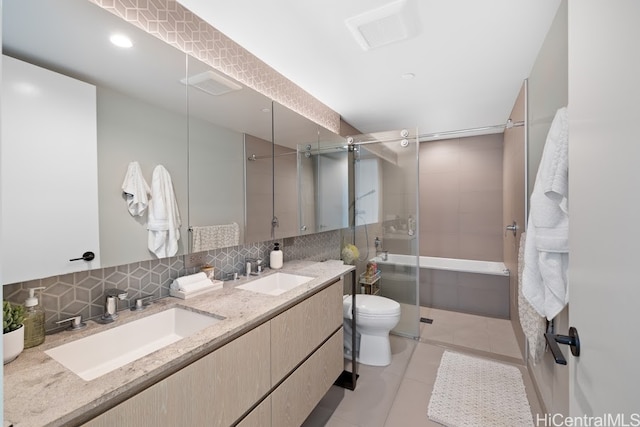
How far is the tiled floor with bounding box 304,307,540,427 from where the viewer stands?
1.86 metres

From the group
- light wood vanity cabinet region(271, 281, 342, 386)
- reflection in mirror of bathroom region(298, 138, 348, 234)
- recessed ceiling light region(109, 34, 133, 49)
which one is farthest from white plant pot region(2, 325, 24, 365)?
reflection in mirror of bathroom region(298, 138, 348, 234)

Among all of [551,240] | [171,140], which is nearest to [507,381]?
[551,240]

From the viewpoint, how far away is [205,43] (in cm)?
166

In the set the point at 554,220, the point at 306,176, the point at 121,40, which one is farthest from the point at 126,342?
the point at 554,220

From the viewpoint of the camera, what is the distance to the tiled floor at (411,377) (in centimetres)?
186

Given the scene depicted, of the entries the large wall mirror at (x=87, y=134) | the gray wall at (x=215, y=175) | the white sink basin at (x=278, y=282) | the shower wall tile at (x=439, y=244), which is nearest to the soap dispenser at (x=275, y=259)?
the white sink basin at (x=278, y=282)

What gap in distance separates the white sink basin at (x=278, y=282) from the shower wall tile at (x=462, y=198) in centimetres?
270

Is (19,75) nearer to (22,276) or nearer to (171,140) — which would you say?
(171,140)

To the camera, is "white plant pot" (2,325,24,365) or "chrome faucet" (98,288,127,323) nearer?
"white plant pot" (2,325,24,365)

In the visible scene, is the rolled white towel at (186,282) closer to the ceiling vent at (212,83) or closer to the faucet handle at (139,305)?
the faucet handle at (139,305)

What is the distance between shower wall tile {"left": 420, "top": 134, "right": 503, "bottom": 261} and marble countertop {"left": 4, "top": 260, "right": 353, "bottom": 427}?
329 centimetres

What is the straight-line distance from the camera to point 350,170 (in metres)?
3.12

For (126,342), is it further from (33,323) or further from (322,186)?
(322,186)

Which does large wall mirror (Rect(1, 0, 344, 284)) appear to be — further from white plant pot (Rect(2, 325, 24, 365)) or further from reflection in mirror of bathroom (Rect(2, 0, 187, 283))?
white plant pot (Rect(2, 325, 24, 365))
